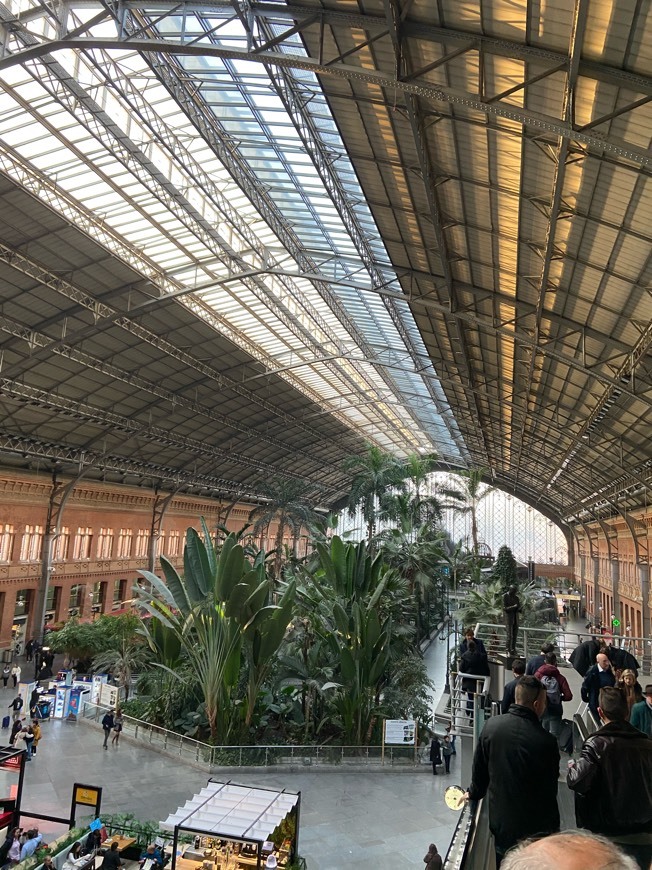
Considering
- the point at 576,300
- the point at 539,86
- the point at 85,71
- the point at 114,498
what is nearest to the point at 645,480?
the point at 576,300

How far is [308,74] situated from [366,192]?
347 cm

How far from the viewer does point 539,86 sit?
988 cm

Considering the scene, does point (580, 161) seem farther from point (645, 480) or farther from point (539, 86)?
point (645, 480)

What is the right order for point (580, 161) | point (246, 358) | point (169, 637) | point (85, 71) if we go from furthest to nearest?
point (246, 358) < point (169, 637) < point (85, 71) < point (580, 161)

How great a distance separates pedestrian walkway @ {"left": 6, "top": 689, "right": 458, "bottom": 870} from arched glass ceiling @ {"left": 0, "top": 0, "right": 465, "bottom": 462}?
14.0m

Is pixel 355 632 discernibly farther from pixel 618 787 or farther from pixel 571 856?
pixel 571 856

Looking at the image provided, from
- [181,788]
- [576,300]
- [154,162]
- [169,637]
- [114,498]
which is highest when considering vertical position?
[154,162]

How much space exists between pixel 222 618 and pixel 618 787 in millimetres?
15385

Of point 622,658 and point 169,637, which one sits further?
point 169,637

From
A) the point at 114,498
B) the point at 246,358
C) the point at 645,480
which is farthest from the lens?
the point at 114,498

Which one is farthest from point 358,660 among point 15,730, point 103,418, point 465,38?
point 103,418

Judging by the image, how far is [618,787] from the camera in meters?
3.66

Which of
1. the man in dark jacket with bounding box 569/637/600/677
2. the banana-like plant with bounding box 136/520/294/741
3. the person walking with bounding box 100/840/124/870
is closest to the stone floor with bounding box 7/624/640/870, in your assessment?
the man in dark jacket with bounding box 569/637/600/677

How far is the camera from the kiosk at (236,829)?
413 inches
